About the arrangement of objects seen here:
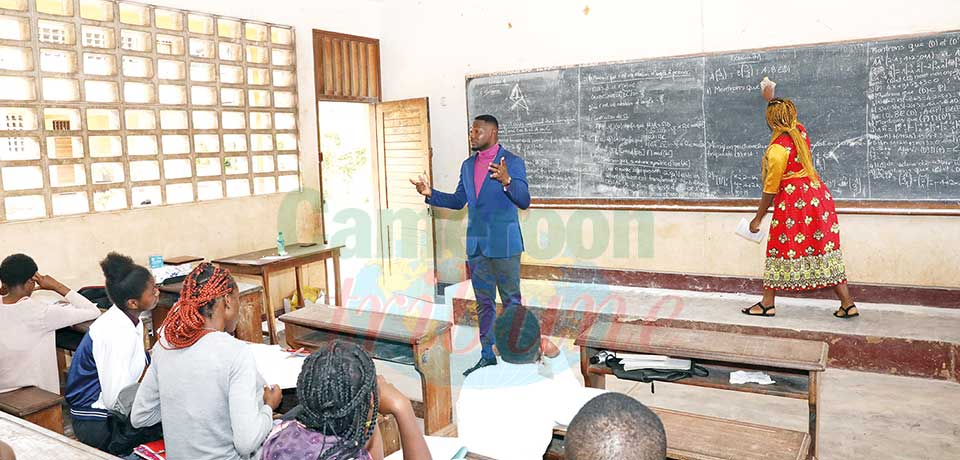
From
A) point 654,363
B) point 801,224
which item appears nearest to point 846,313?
point 801,224

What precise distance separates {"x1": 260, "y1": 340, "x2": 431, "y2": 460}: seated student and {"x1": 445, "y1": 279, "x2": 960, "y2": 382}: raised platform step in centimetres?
333

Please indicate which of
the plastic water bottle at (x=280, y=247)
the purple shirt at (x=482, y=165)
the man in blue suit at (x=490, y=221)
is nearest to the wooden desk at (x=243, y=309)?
the plastic water bottle at (x=280, y=247)

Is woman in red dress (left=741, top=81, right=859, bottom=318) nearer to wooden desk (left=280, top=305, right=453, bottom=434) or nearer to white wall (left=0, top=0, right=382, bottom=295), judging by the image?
wooden desk (left=280, top=305, right=453, bottom=434)

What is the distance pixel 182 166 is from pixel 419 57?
2372 millimetres

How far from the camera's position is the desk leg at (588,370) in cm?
293

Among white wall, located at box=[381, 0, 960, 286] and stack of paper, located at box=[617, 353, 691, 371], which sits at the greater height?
white wall, located at box=[381, 0, 960, 286]

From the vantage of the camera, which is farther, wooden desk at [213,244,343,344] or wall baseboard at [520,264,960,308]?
Answer: wooden desk at [213,244,343,344]

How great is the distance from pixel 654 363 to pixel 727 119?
2783 millimetres

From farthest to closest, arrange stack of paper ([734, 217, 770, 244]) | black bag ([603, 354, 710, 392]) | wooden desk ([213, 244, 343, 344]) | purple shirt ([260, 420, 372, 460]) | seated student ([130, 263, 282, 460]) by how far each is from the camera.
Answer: wooden desk ([213, 244, 343, 344]) < stack of paper ([734, 217, 770, 244]) < black bag ([603, 354, 710, 392]) < seated student ([130, 263, 282, 460]) < purple shirt ([260, 420, 372, 460])

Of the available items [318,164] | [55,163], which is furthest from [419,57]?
[55,163]

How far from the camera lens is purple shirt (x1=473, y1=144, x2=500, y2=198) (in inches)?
159

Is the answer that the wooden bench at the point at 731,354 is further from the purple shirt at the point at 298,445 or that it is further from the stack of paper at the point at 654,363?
the purple shirt at the point at 298,445

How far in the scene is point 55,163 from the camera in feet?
14.1

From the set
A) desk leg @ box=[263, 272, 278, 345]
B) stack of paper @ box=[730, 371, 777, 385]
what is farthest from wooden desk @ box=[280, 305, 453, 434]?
desk leg @ box=[263, 272, 278, 345]
